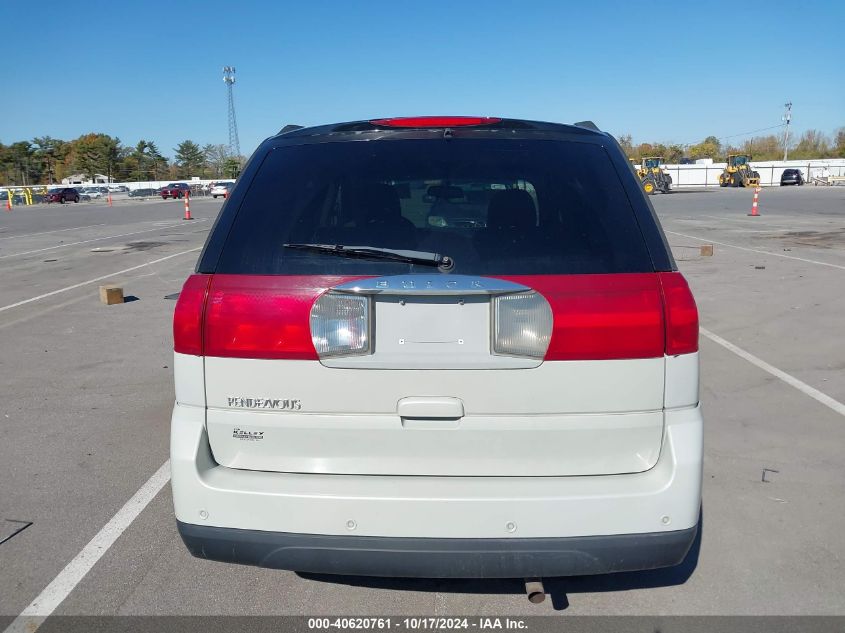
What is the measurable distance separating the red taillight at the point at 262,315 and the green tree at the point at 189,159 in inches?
5437

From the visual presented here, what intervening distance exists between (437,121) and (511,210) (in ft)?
1.57

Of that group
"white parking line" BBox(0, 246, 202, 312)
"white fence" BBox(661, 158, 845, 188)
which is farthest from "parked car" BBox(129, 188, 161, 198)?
"white parking line" BBox(0, 246, 202, 312)

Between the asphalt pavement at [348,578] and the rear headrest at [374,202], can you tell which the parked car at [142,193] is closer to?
the asphalt pavement at [348,578]

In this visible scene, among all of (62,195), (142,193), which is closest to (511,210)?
(62,195)

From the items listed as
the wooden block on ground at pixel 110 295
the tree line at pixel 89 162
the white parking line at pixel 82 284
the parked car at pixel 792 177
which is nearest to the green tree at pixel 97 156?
the tree line at pixel 89 162

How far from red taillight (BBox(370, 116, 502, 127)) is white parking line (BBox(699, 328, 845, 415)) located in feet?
13.0

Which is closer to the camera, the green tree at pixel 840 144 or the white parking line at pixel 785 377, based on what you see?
the white parking line at pixel 785 377

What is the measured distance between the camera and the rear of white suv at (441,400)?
93.0 inches

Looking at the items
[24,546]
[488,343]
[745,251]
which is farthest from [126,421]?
[745,251]

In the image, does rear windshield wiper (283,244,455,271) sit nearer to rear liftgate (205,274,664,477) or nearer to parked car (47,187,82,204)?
rear liftgate (205,274,664,477)

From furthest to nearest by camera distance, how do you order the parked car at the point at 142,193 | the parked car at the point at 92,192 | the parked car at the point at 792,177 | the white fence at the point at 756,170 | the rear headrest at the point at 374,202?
1. the parked car at the point at 142,193
2. the parked car at the point at 92,192
3. the white fence at the point at 756,170
4. the parked car at the point at 792,177
5. the rear headrest at the point at 374,202

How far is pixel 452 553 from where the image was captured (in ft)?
7.88

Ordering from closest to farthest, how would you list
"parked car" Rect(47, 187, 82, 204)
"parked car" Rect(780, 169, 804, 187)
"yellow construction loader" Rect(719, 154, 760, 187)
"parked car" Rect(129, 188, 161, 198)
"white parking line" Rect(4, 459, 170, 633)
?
"white parking line" Rect(4, 459, 170, 633) < "yellow construction loader" Rect(719, 154, 760, 187) < "parked car" Rect(47, 187, 82, 204) < "parked car" Rect(780, 169, 804, 187) < "parked car" Rect(129, 188, 161, 198)

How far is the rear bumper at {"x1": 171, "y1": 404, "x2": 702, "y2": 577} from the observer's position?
237cm
